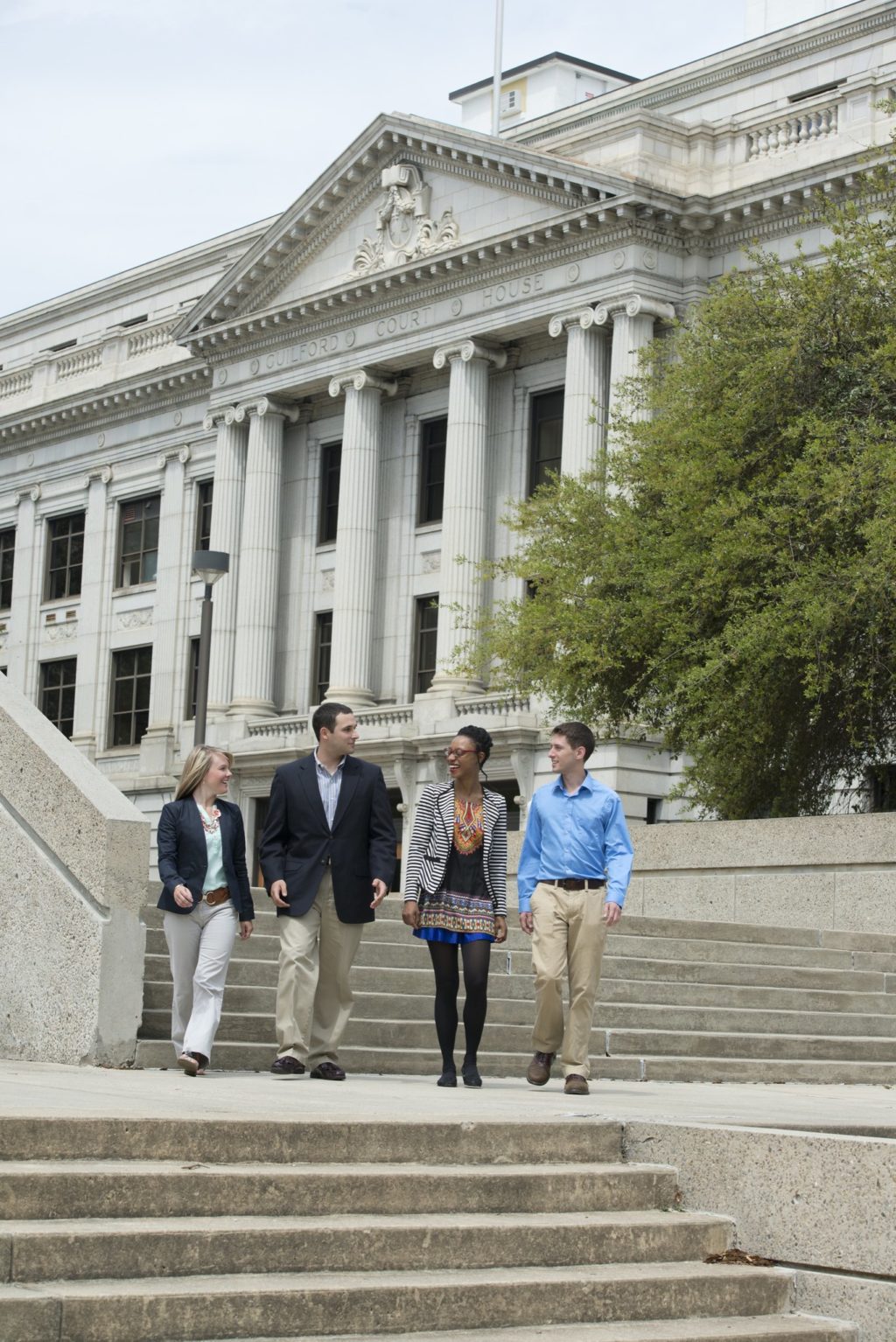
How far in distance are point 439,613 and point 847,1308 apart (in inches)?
1468

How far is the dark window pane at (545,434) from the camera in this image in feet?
146

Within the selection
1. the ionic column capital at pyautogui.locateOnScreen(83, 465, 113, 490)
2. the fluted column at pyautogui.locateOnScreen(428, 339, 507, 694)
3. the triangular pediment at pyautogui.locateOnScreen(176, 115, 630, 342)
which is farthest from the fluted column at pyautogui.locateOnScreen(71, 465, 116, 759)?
the fluted column at pyautogui.locateOnScreen(428, 339, 507, 694)

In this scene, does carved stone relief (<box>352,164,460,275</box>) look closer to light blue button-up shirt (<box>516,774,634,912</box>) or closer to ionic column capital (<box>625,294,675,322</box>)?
ionic column capital (<box>625,294,675,322</box>)

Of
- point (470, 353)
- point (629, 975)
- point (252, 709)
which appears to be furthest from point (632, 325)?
point (629, 975)

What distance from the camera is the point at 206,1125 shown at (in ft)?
23.6

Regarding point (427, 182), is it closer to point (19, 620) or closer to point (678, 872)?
point (19, 620)

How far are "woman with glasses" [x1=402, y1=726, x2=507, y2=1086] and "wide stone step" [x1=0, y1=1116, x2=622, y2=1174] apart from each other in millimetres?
2786

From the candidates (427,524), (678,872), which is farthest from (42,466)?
(678,872)

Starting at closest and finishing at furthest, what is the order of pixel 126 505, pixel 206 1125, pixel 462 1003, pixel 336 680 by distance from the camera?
pixel 206 1125, pixel 462 1003, pixel 336 680, pixel 126 505

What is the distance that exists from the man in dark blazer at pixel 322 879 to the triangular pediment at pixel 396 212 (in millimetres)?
30892

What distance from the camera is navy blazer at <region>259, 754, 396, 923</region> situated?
1105 centimetres

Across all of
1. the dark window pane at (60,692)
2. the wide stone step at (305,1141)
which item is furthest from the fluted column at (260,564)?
the wide stone step at (305,1141)

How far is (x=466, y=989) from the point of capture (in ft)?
35.6

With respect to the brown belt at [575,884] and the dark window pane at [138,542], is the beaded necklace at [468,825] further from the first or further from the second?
the dark window pane at [138,542]
